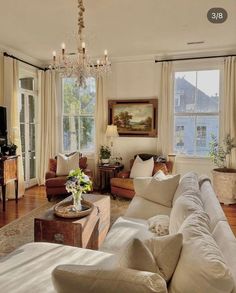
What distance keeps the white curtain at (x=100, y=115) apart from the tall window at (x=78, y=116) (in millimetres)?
228

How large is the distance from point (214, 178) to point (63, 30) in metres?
3.82

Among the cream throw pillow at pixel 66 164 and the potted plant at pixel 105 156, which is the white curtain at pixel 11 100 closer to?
the cream throw pillow at pixel 66 164

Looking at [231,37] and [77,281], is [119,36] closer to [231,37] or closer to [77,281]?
[231,37]

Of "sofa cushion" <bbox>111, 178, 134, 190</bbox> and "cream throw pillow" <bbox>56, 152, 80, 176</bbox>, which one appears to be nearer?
"sofa cushion" <bbox>111, 178, 134, 190</bbox>

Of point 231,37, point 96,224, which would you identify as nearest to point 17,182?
point 96,224

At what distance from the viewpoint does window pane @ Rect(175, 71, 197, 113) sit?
5719mm

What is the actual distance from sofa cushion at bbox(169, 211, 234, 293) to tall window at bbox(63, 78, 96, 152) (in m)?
Result: 5.09

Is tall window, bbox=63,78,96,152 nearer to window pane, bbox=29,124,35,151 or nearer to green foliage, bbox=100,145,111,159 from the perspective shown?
green foliage, bbox=100,145,111,159

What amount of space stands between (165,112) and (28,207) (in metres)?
3.36

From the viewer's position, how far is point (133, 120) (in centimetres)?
602

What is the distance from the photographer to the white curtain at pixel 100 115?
6.15 metres

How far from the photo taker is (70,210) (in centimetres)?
291

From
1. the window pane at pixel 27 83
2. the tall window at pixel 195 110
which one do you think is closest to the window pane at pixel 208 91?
the tall window at pixel 195 110

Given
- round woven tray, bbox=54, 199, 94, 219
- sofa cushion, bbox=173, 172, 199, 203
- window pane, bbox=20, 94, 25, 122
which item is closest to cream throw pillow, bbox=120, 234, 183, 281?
sofa cushion, bbox=173, 172, 199, 203
